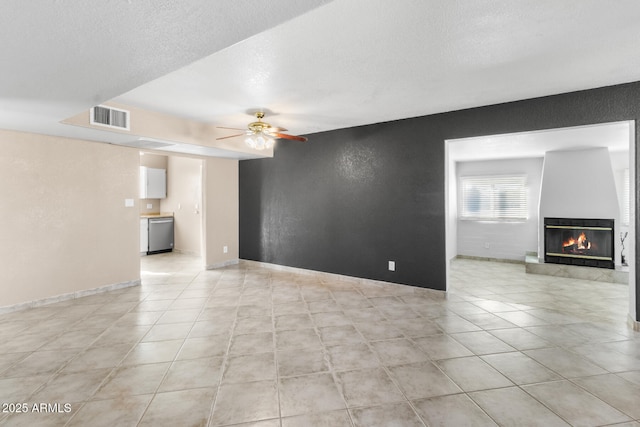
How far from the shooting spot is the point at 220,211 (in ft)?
20.7

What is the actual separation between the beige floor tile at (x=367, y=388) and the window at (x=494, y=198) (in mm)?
5884

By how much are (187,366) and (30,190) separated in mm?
3339

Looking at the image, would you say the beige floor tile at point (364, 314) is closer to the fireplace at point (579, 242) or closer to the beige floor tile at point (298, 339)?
the beige floor tile at point (298, 339)

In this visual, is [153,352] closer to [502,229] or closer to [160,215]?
[160,215]

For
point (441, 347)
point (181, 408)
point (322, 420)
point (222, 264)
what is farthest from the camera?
point (222, 264)

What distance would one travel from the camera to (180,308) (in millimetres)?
3869

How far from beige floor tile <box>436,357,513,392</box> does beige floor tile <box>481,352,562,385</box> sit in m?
0.08

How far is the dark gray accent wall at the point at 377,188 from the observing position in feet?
11.8

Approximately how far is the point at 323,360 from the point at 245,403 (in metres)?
0.77

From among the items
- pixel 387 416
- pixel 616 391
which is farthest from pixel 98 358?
pixel 616 391

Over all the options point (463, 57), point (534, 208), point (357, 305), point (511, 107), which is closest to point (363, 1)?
point (463, 57)

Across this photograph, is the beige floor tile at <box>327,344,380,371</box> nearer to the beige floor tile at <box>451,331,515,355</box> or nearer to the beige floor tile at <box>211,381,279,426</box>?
the beige floor tile at <box>211,381,279,426</box>

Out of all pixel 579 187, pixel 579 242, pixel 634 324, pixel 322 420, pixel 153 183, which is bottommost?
pixel 322 420

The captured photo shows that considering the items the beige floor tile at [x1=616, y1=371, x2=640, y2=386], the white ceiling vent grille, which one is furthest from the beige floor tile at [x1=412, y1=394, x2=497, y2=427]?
the white ceiling vent grille
